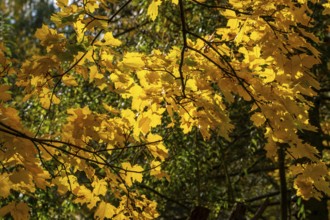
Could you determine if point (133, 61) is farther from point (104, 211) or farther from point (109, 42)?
point (104, 211)

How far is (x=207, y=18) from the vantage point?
17.3 ft

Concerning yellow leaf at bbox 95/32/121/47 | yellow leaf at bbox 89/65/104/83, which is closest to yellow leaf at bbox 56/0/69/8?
yellow leaf at bbox 95/32/121/47

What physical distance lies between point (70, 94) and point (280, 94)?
3973mm

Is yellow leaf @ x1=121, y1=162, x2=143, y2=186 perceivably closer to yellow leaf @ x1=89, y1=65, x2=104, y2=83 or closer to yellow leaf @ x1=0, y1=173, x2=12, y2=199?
yellow leaf @ x1=89, y1=65, x2=104, y2=83

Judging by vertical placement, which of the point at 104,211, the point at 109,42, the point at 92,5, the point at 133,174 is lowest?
the point at 104,211

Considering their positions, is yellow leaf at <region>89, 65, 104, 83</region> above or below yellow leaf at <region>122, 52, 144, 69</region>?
below

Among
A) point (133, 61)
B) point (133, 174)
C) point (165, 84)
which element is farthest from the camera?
point (133, 174)

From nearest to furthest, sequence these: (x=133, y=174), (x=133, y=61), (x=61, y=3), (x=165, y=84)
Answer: (x=61, y=3) → (x=133, y=61) → (x=165, y=84) → (x=133, y=174)

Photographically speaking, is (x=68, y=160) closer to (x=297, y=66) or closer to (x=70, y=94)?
(x=297, y=66)

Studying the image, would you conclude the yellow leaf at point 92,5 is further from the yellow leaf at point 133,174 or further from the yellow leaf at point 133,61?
the yellow leaf at point 133,174

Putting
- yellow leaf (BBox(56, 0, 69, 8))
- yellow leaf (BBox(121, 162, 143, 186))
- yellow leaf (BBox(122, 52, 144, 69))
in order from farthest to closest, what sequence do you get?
1. yellow leaf (BBox(121, 162, 143, 186))
2. yellow leaf (BBox(122, 52, 144, 69))
3. yellow leaf (BBox(56, 0, 69, 8))

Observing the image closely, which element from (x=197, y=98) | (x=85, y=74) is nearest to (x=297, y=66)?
(x=197, y=98)

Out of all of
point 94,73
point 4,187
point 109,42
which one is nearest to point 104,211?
point 4,187

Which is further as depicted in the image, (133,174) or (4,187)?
(133,174)
